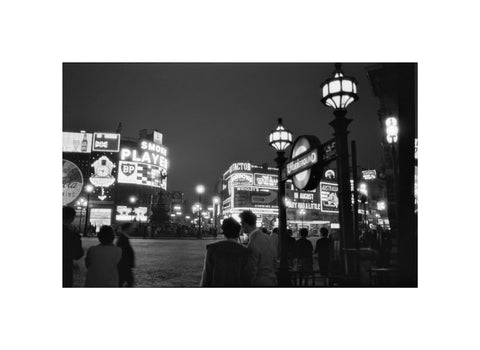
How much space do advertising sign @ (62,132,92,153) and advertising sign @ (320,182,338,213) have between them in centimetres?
4924

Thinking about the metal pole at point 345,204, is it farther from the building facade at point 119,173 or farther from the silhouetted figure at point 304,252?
the building facade at point 119,173

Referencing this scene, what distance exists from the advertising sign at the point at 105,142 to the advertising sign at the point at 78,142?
408 centimetres

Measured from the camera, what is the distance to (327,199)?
80125mm

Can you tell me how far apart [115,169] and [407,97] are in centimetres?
5618

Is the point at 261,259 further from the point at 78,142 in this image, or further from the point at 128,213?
the point at 128,213

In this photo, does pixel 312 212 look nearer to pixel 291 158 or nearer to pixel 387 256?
pixel 387 256

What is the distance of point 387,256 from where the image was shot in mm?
13898

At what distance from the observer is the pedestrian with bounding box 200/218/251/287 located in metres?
4.52

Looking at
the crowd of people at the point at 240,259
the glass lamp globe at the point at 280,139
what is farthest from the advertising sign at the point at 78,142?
the crowd of people at the point at 240,259

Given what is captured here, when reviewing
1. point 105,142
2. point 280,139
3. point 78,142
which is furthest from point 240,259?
point 78,142

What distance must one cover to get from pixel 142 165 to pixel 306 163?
51.5m

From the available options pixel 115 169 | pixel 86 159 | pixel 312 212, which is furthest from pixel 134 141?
pixel 312 212
